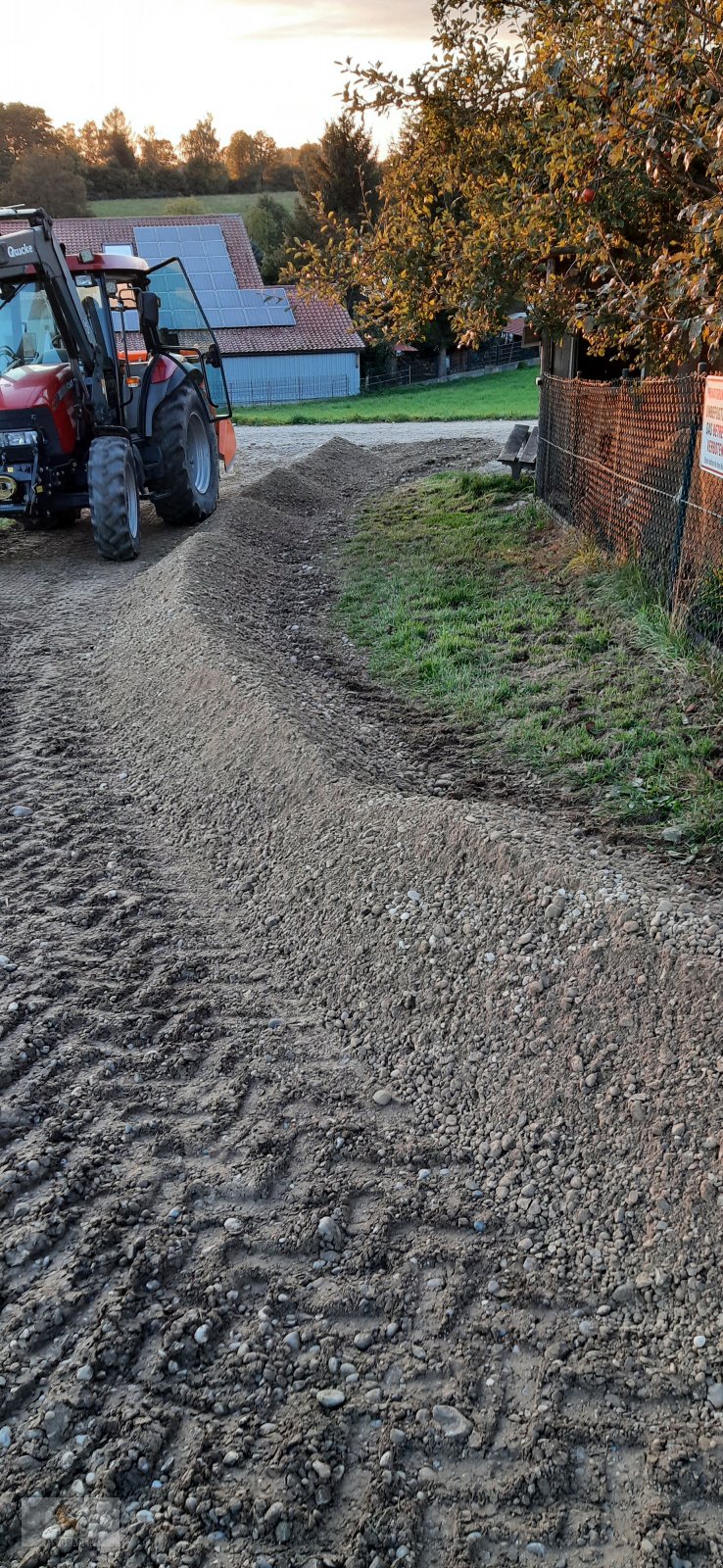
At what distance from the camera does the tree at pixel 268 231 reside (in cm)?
4934

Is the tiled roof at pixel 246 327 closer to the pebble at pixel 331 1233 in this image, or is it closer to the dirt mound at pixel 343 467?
the dirt mound at pixel 343 467

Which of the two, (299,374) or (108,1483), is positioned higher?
(299,374)

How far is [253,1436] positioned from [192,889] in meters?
2.65

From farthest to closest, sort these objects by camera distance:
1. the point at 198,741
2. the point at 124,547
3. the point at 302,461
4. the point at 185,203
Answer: the point at 185,203 → the point at 302,461 → the point at 124,547 → the point at 198,741

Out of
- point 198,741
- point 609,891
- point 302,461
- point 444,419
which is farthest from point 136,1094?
point 444,419

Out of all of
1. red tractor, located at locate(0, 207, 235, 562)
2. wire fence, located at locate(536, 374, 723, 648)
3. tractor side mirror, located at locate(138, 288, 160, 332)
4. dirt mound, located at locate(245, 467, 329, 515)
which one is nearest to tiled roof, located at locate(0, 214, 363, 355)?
dirt mound, located at locate(245, 467, 329, 515)

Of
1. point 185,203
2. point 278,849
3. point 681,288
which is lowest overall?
point 278,849

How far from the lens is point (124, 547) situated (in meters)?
10.2

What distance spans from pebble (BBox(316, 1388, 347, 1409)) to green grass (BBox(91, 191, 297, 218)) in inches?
2761

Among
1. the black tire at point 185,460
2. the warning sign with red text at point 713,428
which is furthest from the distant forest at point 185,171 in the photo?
the warning sign with red text at point 713,428

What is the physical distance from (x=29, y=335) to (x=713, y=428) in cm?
706

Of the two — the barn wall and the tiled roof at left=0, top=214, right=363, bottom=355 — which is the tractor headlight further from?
the tiled roof at left=0, top=214, right=363, bottom=355

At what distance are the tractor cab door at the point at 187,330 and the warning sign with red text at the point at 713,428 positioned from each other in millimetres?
7166

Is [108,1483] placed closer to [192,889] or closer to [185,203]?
[192,889]
